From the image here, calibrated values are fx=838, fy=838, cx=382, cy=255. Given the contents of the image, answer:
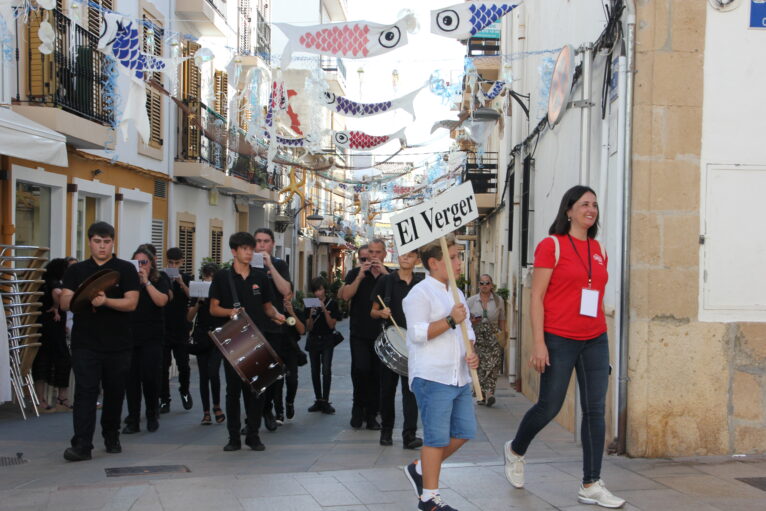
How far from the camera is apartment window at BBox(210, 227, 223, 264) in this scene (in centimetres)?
2230

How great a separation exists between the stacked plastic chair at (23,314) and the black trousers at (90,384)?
8.42 ft

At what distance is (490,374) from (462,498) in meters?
5.99

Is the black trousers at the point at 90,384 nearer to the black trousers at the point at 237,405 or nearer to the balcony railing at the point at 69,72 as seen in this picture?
the black trousers at the point at 237,405

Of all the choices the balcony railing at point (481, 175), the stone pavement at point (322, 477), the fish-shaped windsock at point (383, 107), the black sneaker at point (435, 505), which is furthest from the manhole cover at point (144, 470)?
the balcony railing at point (481, 175)

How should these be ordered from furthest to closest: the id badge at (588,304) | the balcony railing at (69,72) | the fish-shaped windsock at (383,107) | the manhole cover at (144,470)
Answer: the balcony railing at (69,72) → the fish-shaped windsock at (383,107) → the manhole cover at (144,470) → the id badge at (588,304)

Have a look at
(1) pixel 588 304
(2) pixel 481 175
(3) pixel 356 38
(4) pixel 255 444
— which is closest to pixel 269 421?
(4) pixel 255 444

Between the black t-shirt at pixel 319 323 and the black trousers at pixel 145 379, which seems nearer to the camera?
the black trousers at pixel 145 379

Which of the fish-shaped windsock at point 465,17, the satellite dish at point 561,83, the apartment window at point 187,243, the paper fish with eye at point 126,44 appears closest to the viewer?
the fish-shaped windsock at point 465,17

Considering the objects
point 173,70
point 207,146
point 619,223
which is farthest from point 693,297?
point 207,146

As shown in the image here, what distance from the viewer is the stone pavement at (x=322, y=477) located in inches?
198

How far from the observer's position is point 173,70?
372 inches

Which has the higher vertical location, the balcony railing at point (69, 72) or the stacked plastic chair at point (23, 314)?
the balcony railing at point (69, 72)

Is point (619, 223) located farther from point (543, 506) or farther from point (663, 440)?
point (543, 506)

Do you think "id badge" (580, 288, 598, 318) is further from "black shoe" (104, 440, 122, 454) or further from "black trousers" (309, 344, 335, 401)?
"black trousers" (309, 344, 335, 401)
